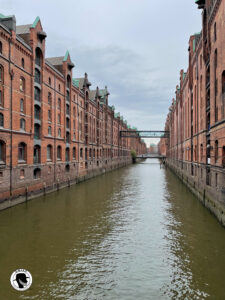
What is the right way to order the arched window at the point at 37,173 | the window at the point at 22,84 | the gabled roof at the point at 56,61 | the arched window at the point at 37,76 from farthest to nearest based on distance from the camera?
1. the gabled roof at the point at 56,61
2. the arched window at the point at 37,173
3. the arched window at the point at 37,76
4. the window at the point at 22,84

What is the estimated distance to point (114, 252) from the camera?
1108 cm

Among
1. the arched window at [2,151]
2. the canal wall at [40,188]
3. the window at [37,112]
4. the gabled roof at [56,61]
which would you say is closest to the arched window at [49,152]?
the canal wall at [40,188]

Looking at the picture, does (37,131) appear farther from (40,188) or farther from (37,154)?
(40,188)

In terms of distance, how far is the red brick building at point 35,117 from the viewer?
1989cm

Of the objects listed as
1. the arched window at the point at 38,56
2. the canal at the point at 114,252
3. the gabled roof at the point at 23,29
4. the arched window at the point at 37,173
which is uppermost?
the gabled roof at the point at 23,29

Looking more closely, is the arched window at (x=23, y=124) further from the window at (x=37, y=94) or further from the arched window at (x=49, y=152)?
the arched window at (x=49, y=152)

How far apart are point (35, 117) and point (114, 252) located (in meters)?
19.9
